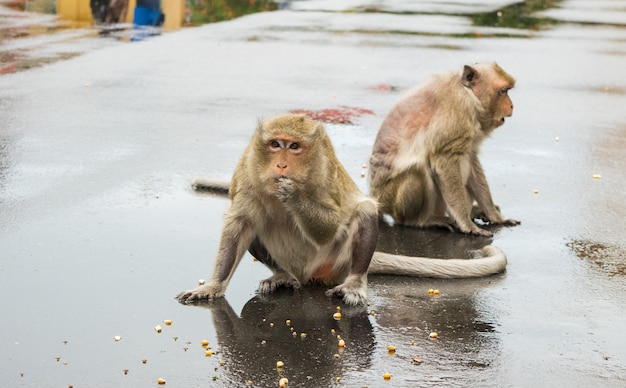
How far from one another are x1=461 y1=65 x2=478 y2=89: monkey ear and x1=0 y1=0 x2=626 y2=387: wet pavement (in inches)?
46.8

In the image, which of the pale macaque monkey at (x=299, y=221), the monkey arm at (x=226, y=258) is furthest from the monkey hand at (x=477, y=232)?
the monkey arm at (x=226, y=258)

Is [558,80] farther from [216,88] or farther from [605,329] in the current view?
[605,329]

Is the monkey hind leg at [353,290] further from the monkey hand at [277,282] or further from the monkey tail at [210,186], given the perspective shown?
the monkey tail at [210,186]

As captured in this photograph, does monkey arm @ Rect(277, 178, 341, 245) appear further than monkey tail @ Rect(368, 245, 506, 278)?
No

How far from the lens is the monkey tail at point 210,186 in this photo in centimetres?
927

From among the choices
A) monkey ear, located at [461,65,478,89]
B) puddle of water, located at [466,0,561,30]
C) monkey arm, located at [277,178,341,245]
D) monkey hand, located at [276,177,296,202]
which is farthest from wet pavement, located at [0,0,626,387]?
puddle of water, located at [466,0,561,30]

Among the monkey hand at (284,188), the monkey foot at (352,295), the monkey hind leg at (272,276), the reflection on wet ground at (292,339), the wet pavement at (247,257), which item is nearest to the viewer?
the reflection on wet ground at (292,339)

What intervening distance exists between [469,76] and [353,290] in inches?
112

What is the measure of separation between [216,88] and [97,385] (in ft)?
31.2

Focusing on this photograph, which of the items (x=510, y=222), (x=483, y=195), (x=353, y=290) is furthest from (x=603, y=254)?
(x=353, y=290)

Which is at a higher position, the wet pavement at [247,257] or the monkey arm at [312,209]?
the monkey arm at [312,209]

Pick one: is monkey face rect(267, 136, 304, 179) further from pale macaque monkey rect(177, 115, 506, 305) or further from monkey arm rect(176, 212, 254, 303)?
monkey arm rect(176, 212, 254, 303)

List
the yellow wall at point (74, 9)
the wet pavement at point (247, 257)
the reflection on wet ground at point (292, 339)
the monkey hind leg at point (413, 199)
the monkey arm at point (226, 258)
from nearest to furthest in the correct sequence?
the reflection on wet ground at point (292, 339) → the wet pavement at point (247, 257) → the monkey arm at point (226, 258) → the monkey hind leg at point (413, 199) → the yellow wall at point (74, 9)

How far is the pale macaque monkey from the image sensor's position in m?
6.23
